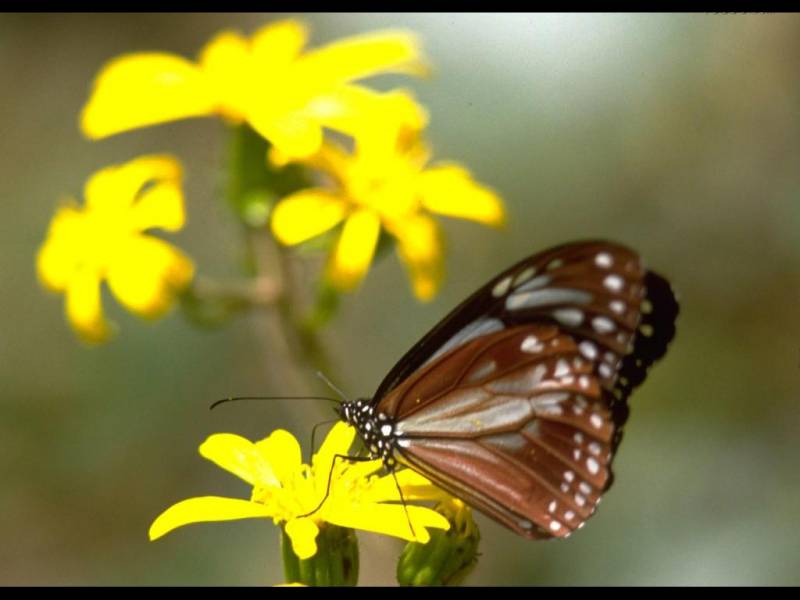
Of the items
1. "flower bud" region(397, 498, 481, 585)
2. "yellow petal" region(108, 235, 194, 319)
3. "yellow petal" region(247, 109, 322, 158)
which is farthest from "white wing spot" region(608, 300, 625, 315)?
"yellow petal" region(108, 235, 194, 319)

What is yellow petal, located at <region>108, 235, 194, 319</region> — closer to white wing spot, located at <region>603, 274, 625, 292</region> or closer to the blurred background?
the blurred background

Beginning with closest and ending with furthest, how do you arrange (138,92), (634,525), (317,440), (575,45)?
(317,440), (138,92), (634,525), (575,45)

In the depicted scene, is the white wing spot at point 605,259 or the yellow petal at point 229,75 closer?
the white wing spot at point 605,259

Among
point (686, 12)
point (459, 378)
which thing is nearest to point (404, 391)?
point (459, 378)

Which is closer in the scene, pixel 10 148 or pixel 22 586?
pixel 22 586

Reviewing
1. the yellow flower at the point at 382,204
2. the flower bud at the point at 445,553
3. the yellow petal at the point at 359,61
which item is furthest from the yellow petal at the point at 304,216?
the flower bud at the point at 445,553

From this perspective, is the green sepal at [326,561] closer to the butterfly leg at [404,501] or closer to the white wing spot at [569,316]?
the butterfly leg at [404,501]

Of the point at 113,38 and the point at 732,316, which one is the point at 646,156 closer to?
the point at 732,316
